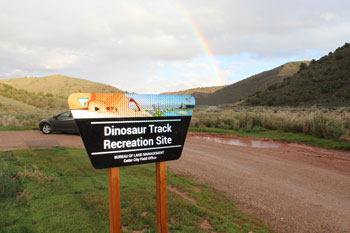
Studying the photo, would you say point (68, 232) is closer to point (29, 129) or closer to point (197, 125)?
point (29, 129)

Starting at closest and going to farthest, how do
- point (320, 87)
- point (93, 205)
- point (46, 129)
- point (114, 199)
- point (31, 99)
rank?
point (114, 199)
point (93, 205)
point (46, 129)
point (320, 87)
point (31, 99)

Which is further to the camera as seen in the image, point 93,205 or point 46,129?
point 46,129

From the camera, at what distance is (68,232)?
155 inches

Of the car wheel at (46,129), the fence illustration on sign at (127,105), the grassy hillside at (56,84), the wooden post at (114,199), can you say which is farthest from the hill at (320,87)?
the grassy hillside at (56,84)

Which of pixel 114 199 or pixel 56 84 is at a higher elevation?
pixel 56 84

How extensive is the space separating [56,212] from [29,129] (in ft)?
55.8

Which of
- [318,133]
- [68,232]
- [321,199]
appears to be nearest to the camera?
[68,232]

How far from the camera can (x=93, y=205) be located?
498 centimetres

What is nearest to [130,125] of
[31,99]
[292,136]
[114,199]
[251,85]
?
[114,199]

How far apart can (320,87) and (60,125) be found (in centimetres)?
4584

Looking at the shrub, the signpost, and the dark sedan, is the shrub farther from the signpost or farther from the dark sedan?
the dark sedan

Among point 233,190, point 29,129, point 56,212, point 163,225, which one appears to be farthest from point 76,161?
point 29,129

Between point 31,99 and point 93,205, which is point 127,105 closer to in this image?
point 93,205

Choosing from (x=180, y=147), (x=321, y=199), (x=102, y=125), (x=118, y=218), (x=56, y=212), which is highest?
(x=102, y=125)
